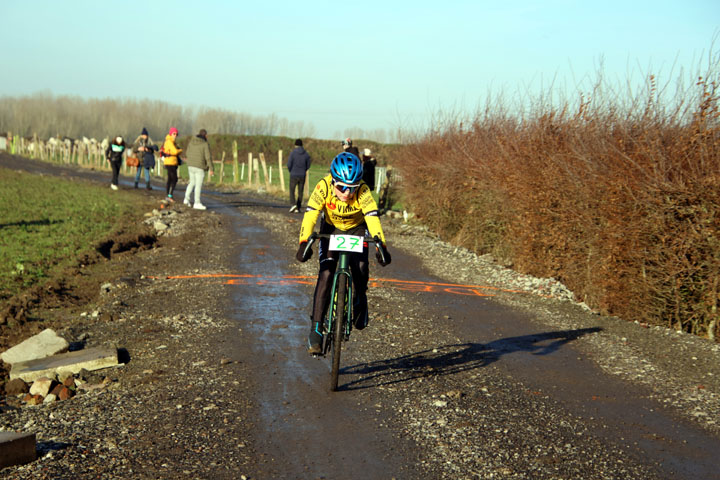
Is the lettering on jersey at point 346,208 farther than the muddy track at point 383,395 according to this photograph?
Yes

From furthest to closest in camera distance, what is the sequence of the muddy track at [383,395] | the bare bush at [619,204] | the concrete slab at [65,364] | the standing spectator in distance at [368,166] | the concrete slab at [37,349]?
the standing spectator in distance at [368,166]
the bare bush at [619,204]
the concrete slab at [37,349]
the concrete slab at [65,364]
the muddy track at [383,395]

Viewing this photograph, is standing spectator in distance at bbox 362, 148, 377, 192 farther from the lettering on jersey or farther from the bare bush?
the lettering on jersey

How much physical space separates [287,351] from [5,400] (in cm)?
280

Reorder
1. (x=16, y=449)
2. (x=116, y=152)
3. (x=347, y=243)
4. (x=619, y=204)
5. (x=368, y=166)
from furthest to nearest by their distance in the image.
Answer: (x=116, y=152)
(x=368, y=166)
(x=619, y=204)
(x=347, y=243)
(x=16, y=449)

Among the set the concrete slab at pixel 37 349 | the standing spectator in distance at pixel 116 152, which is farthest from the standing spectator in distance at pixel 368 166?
the concrete slab at pixel 37 349

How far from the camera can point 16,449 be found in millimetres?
4789

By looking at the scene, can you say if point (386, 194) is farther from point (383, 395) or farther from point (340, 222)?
point (383, 395)

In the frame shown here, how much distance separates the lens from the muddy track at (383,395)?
16.5 ft

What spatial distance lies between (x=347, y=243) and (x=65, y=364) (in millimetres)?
3312

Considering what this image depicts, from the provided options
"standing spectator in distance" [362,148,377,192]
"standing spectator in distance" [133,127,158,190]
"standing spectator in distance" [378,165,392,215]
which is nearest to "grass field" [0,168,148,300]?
"standing spectator in distance" [133,127,158,190]

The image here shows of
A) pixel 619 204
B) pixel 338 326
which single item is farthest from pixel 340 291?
pixel 619 204

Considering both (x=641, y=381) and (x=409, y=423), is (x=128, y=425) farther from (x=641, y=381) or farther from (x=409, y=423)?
(x=641, y=381)

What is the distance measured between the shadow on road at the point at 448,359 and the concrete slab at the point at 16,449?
2.72 meters

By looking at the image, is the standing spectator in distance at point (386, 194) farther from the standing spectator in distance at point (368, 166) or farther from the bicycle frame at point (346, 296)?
the bicycle frame at point (346, 296)
